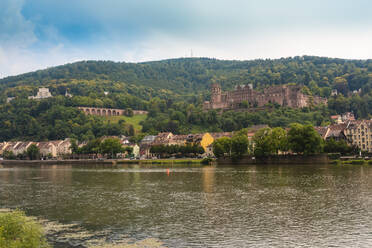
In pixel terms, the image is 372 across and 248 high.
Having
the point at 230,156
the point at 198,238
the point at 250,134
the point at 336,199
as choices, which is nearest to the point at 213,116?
the point at 250,134

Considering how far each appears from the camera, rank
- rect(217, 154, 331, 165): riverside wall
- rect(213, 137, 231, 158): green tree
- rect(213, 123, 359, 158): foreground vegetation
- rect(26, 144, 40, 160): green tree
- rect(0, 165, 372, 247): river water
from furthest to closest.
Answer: rect(26, 144, 40, 160): green tree
rect(213, 137, 231, 158): green tree
rect(213, 123, 359, 158): foreground vegetation
rect(217, 154, 331, 165): riverside wall
rect(0, 165, 372, 247): river water

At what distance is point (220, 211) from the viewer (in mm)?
32594

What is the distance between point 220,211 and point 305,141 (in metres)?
59.1

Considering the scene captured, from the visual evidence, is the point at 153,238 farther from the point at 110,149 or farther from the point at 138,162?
the point at 110,149

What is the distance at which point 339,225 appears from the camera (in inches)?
1046

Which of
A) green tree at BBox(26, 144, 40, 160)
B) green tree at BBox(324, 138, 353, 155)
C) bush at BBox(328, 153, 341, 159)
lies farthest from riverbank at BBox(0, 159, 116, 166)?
bush at BBox(328, 153, 341, 159)

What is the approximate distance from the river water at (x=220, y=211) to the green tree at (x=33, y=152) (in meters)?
121

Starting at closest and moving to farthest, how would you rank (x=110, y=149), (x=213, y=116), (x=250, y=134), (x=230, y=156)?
(x=230, y=156) < (x=250, y=134) < (x=110, y=149) < (x=213, y=116)

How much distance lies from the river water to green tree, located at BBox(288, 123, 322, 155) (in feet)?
114

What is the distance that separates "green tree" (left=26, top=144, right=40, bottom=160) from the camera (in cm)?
16811

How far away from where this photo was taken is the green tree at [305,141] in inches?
3433

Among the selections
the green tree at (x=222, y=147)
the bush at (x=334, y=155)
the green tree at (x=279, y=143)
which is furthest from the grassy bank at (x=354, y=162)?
the green tree at (x=222, y=147)

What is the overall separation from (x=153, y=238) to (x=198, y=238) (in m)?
2.60

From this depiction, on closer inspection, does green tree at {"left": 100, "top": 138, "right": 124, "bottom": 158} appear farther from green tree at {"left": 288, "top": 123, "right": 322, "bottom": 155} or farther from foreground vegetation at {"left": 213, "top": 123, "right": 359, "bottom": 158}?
green tree at {"left": 288, "top": 123, "right": 322, "bottom": 155}
